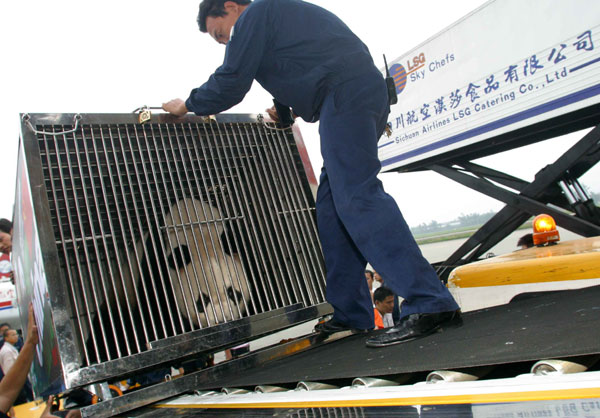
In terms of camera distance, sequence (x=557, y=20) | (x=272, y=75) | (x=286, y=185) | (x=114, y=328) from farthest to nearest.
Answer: (x=557, y=20) → (x=286, y=185) → (x=272, y=75) → (x=114, y=328)

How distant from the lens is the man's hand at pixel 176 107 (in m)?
1.93

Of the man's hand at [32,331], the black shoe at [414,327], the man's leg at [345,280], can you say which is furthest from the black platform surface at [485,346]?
the man's hand at [32,331]

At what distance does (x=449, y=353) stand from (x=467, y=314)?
67 centimetres

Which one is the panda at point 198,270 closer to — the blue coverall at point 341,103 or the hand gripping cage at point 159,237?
the hand gripping cage at point 159,237

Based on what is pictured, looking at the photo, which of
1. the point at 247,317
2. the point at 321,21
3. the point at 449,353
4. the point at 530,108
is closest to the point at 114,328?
the point at 247,317

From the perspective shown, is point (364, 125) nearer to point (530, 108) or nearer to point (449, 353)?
point (449, 353)

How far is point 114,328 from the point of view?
1.59 metres

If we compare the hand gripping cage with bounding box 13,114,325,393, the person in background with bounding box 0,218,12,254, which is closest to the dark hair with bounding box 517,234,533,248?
the hand gripping cage with bounding box 13,114,325,393

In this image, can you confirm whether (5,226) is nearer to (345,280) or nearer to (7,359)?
(7,359)

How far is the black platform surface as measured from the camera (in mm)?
796

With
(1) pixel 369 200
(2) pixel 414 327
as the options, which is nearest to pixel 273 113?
(1) pixel 369 200

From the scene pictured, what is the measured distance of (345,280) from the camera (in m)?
1.88

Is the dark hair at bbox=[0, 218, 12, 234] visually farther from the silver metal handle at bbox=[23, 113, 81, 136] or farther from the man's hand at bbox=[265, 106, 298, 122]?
the man's hand at bbox=[265, 106, 298, 122]

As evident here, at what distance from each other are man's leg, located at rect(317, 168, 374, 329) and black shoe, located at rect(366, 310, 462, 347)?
1.50ft
